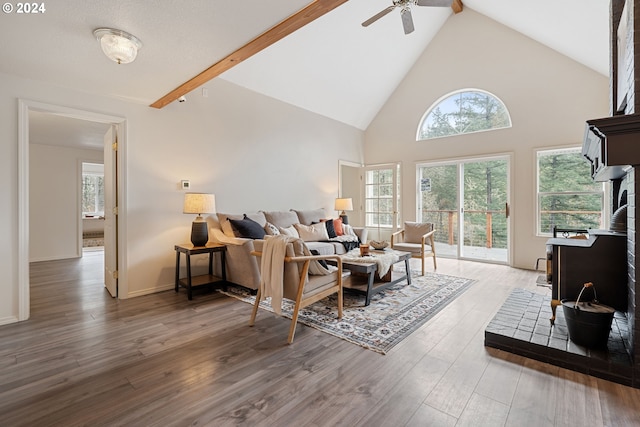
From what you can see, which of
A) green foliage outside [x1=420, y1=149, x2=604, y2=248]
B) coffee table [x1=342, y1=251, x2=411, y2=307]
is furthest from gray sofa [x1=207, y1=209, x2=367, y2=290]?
green foliage outside [x1=420, y1=149, x2=604, y2=248]

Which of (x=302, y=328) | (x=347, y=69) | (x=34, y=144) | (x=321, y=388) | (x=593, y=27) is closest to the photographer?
(x=321, y=388)

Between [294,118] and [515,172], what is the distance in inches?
160

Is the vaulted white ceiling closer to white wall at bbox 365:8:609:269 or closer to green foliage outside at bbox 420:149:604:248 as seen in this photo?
white wall at bbox 365:8:609:269

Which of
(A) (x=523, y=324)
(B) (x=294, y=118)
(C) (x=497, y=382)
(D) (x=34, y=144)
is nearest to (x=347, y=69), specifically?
(B) (x=294, y=118)

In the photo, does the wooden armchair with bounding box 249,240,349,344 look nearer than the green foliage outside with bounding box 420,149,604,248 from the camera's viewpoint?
Yes

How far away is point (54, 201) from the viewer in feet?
19.9

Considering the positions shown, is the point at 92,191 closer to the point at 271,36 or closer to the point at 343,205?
the point at 343,205

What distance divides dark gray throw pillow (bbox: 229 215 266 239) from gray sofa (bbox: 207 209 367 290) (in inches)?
1.5

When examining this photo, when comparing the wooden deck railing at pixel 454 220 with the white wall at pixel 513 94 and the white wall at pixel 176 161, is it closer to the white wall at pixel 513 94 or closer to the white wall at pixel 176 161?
the white wall at pixel 513 94

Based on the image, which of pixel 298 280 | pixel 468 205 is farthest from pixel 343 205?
pixel 298 280

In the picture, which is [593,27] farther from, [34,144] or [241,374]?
[34,144]

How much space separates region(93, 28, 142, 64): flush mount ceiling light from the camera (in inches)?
83.3

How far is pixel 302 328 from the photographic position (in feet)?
8.80

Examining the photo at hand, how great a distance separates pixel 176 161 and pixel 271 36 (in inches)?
95.5
